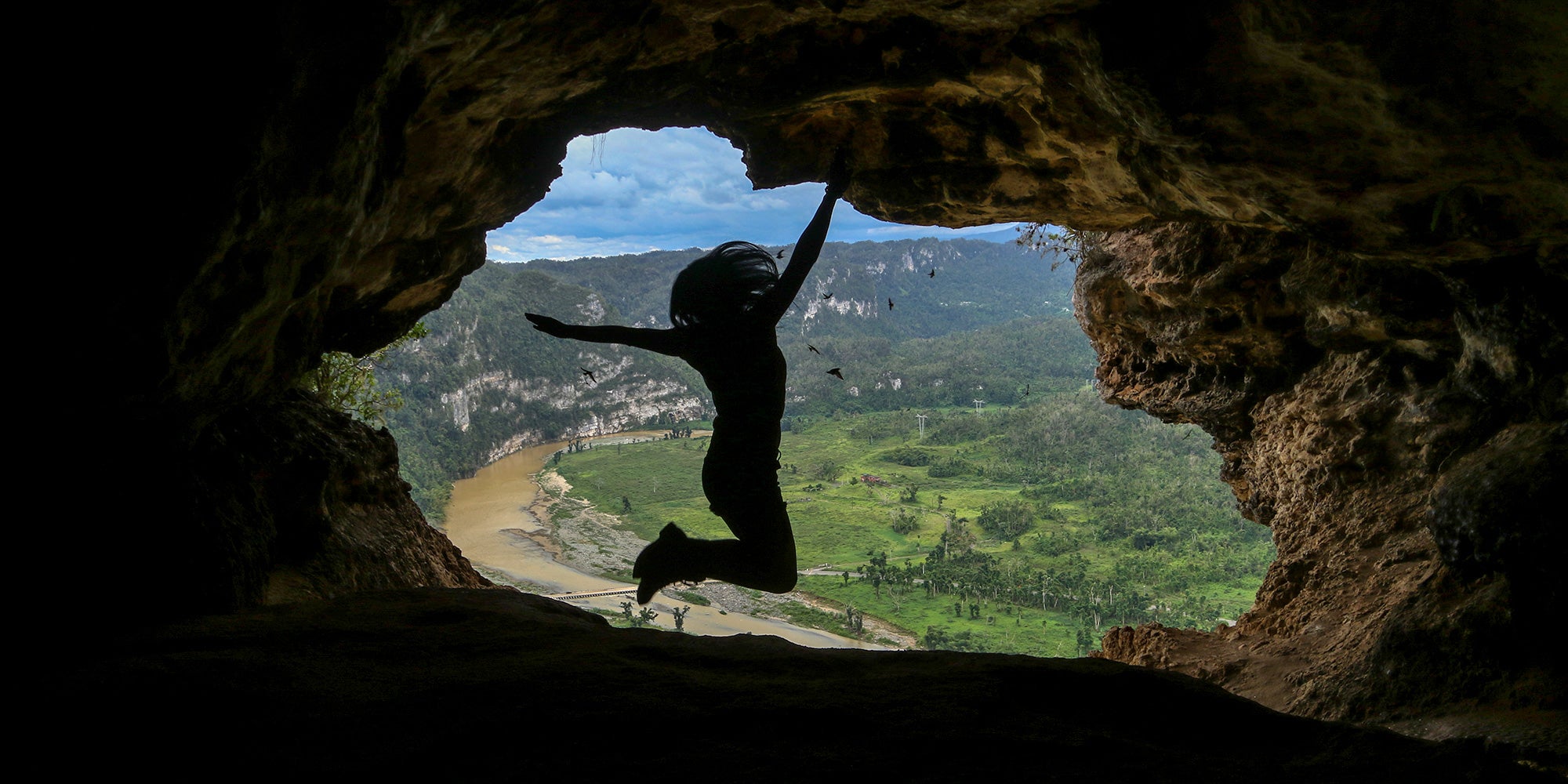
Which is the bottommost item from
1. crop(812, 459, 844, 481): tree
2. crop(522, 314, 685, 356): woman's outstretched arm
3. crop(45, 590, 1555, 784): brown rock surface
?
crop(45, 590, 1555, 784): brown rock surface

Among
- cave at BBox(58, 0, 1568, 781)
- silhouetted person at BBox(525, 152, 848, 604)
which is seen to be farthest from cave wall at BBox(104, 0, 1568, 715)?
silhouetted person at BBox(525, 152, 848, 604)

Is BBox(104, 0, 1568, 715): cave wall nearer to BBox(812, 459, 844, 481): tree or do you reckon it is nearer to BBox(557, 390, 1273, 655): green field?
BBox(557, 390, 1273, 655): green field

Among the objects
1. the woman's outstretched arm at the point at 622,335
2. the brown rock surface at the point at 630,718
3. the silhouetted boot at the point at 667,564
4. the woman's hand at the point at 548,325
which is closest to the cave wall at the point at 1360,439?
the brown rock surface at the point at 630,718

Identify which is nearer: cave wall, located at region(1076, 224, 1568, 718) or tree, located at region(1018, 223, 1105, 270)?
cave wall, located at region(1076, 224, 1568, 718)

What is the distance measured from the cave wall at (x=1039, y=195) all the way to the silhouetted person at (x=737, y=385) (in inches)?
53.1

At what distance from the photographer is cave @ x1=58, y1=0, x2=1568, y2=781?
2277mm

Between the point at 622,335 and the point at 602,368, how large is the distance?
8060cm

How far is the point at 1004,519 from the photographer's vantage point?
4278 cm

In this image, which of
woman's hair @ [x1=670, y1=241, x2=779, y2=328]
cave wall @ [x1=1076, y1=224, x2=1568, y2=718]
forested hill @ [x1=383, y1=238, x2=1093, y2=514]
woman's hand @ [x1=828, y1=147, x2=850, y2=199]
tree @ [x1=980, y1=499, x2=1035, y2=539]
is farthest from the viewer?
forested hill @ [x1=383, y1=238, x2=1093, y2=514]

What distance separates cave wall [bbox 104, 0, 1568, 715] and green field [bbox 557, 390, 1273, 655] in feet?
42.6

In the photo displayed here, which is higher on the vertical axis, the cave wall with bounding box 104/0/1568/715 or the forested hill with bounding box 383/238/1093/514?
the forested hill with bounding box 383/238/1093/514

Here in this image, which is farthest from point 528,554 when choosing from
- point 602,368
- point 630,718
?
point 602,368

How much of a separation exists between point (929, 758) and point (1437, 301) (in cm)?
513

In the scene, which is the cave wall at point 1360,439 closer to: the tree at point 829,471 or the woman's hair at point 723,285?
the woman's hair at point 723,285
